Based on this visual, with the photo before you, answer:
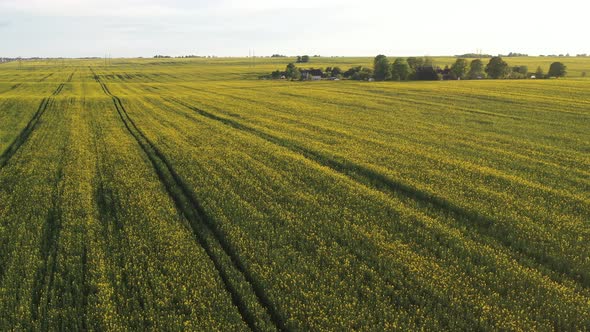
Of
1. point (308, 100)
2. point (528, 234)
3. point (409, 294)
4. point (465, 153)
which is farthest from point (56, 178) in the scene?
point (308, 100)

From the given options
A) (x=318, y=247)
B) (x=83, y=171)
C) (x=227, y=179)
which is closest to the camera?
(x=318, y=247)

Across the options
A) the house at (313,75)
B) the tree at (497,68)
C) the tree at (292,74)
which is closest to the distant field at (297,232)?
the tree at (497,68)

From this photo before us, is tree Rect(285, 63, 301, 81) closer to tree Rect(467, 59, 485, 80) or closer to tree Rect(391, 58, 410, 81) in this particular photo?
tree Rect(391, 58, 410, 81)

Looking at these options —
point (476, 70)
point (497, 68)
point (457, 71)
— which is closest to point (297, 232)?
point (457, 71)

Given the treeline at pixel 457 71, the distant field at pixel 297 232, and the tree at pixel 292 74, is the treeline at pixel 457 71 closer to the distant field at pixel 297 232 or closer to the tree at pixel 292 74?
the tree at pixel 292 74

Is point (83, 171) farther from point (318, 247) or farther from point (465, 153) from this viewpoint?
point (465, 153)

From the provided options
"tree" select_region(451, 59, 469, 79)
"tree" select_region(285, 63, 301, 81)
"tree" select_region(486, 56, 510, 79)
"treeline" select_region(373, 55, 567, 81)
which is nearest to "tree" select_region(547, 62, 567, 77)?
"treeline" select_region(373, 55, 567, 81)
